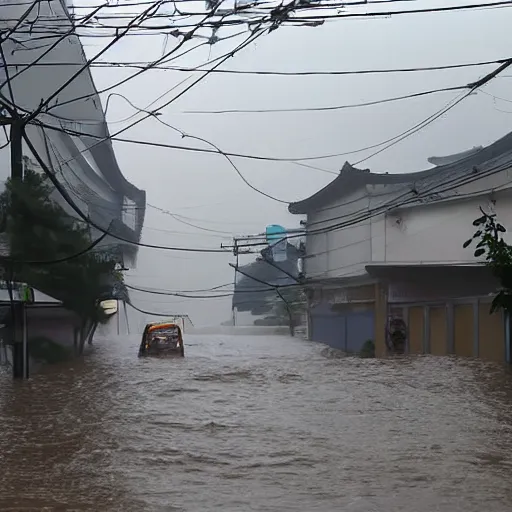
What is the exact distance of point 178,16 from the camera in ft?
38.5

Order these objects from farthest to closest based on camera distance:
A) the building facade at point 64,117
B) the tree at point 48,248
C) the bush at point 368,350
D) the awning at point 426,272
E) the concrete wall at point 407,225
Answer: the bush at point 368,350 < the concrete wall at point 407,225 < the awning at point 426,272 < the tree at point 48,248 < the building facade at point 64,117

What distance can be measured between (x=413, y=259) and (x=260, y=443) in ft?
66.8

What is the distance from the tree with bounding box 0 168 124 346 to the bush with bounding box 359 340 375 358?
8804 millimetres

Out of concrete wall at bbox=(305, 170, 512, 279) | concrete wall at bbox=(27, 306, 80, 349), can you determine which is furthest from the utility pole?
concrete wall at bbox=(305, 170, 512, 279)

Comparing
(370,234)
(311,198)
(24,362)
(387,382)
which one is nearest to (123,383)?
(24,362)

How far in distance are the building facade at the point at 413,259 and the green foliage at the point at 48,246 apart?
6916mm

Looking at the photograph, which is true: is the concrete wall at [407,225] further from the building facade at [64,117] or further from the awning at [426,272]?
→ the building facade at [64,117]

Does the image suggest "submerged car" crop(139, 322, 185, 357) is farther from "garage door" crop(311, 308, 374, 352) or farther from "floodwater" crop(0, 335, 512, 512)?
"floodwater" crop(0, 335, 512, 512)

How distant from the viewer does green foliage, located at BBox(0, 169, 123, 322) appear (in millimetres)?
16922

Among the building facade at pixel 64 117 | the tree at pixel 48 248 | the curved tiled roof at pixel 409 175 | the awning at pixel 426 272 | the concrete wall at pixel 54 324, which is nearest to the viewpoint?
the building facade at pixel 64 117

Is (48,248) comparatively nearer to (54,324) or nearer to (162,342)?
(54,324)

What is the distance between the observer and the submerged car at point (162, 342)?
24.8 m

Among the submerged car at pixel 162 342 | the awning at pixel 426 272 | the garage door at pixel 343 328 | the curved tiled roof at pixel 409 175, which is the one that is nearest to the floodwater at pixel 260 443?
the awning at pixel 426 272

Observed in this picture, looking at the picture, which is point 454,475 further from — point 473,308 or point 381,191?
point 381,191
